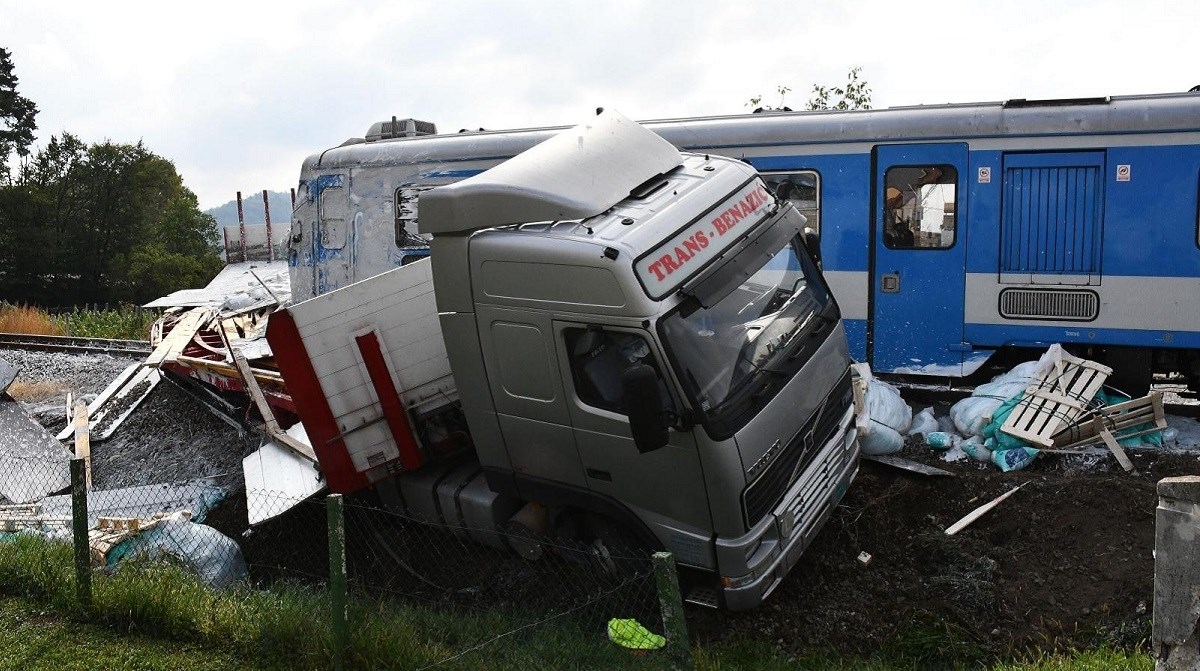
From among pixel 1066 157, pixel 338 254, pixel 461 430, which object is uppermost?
pixel 1066 157

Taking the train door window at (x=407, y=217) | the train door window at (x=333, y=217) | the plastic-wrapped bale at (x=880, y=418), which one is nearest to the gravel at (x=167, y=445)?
the train door window at (x=333, y=217)

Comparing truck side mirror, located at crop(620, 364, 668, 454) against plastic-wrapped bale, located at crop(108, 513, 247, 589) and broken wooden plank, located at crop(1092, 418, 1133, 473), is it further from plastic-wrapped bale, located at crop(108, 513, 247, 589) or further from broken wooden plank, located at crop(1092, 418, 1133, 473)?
broken wooden plank, located at crop(1092, 418, 1133, 473)

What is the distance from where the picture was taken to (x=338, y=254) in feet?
43.3

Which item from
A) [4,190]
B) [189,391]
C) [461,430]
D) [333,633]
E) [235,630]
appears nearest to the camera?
[333,633]

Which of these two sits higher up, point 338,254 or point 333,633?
point 338,254

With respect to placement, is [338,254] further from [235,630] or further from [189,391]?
[235,630]

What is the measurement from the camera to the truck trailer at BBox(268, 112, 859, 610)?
20.0ft

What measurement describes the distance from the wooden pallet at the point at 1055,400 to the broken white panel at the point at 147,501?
23.6ft

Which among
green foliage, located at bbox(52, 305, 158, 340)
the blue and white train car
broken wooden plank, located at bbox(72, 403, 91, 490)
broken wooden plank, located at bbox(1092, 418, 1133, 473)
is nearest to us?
broken wooden plank, located at bbox(1092, 418, 1133, 473)

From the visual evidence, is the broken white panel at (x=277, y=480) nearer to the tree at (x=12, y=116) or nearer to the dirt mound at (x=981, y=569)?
the dirt mound at (x=981, y=569)

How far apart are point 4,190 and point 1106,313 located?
42.6 m

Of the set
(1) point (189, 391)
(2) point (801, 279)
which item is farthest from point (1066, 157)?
(1) point (189, 391)

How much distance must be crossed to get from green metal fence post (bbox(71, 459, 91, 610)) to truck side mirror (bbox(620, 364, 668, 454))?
364 centimetres

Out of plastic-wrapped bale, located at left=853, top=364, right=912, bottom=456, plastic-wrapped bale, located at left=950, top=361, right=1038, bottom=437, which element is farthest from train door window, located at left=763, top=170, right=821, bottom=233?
plastic-wrapped bale, located at left=950, top=361, right=1038, bottom=437
